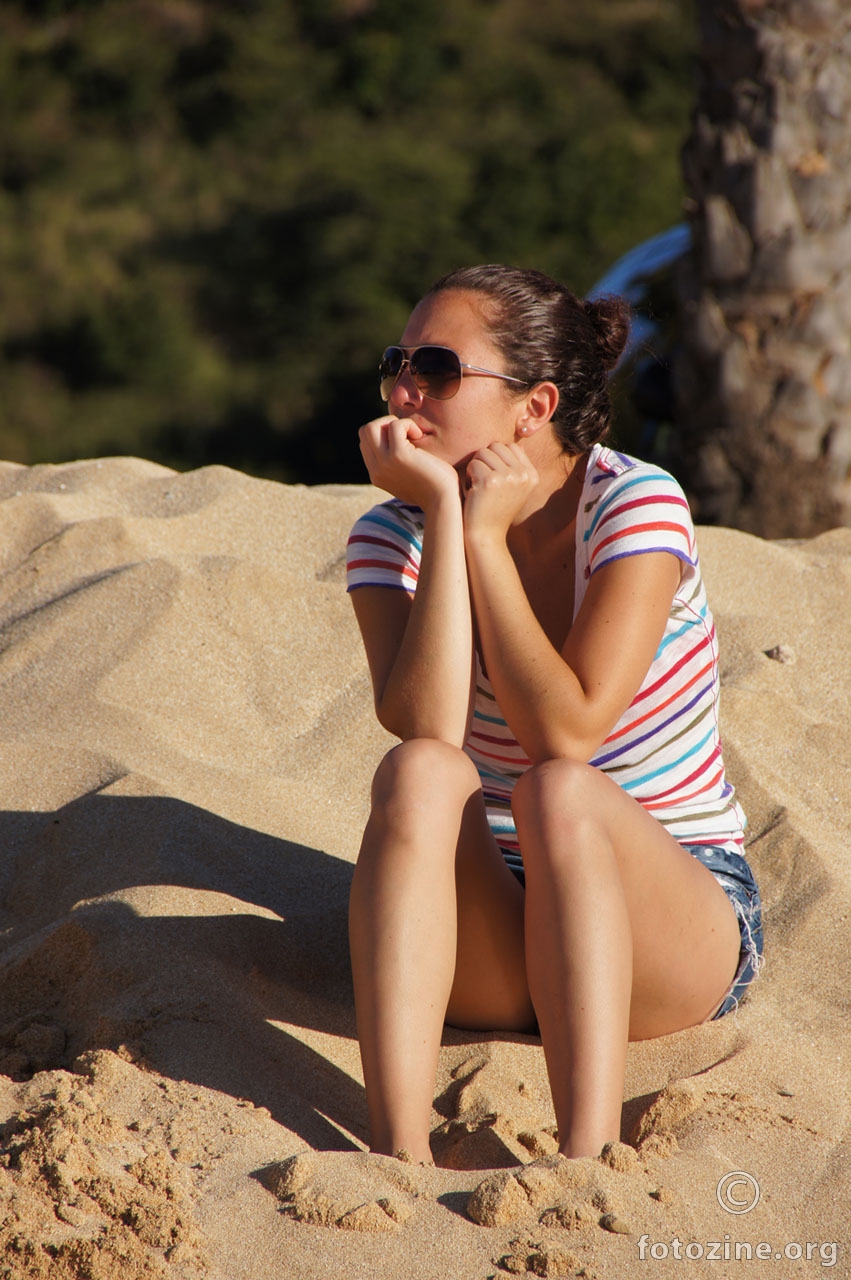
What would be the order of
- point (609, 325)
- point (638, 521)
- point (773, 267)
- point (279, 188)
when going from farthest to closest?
point (279, 188) → point (773, 267) → point (609, 325) → point (638, 521)

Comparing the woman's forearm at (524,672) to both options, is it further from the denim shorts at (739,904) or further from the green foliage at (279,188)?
the green foliage at (279,188)

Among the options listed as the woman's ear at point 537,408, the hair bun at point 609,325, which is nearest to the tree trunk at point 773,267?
the hair bun at point 609,325

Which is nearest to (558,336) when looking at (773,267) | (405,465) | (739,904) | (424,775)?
(405,465)

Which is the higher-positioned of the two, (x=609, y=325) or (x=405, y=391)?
(x=609, y=325)

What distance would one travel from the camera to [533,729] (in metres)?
1.90

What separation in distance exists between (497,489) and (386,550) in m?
0.25

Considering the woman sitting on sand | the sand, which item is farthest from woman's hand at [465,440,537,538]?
the sand

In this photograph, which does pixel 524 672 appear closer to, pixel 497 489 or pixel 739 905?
pixel 497 489

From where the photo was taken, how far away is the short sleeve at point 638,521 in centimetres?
196

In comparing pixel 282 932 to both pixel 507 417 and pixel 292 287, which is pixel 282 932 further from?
pixel 292 287

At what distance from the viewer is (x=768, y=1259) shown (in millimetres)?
1488

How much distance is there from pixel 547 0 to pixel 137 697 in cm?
1879

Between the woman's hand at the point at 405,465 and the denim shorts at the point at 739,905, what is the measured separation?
0.70 m

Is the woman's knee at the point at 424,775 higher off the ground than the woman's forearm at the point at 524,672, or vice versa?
the woman's forearm at the point at 524,672
